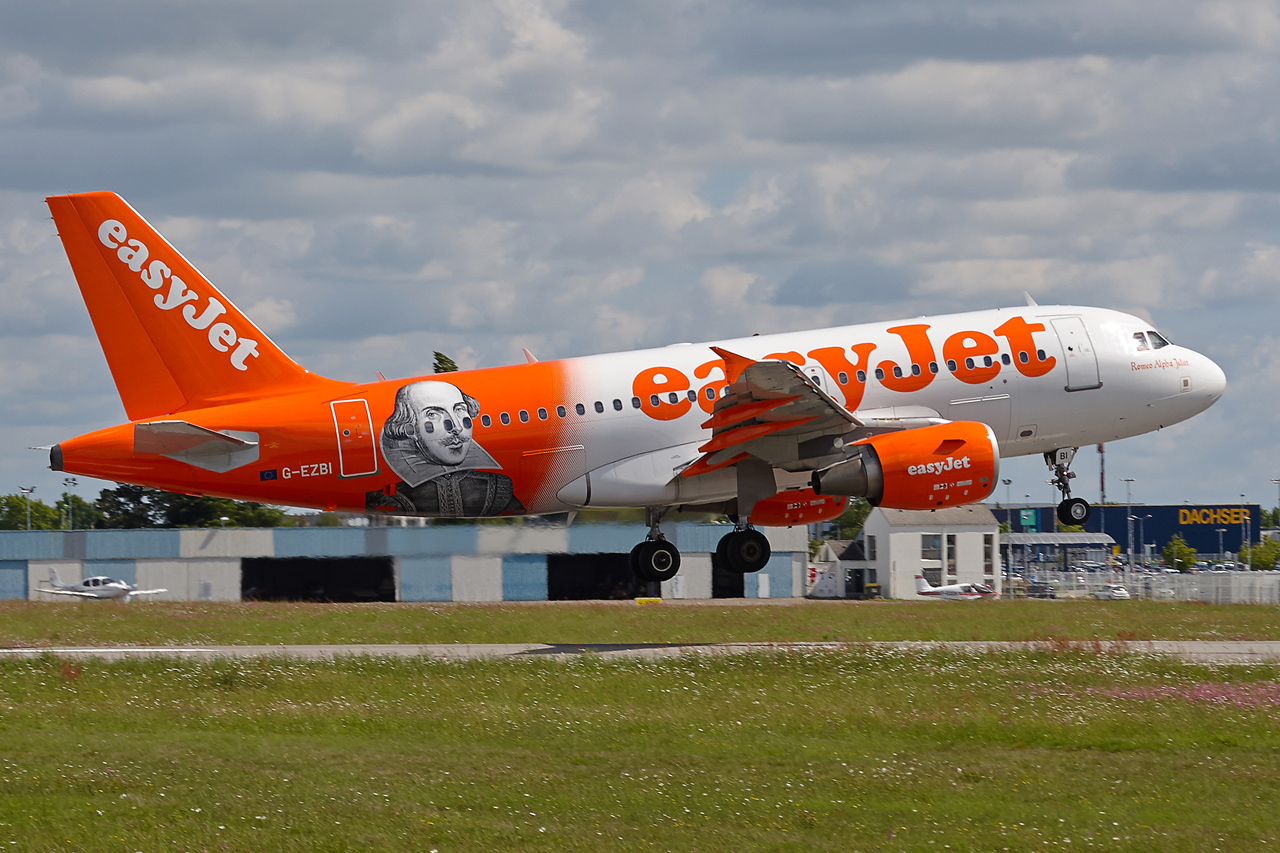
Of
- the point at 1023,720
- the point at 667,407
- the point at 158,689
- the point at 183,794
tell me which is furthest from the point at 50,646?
the point at 1023,720

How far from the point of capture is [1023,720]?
28.8 metres

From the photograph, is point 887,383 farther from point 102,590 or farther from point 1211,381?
point 102,590

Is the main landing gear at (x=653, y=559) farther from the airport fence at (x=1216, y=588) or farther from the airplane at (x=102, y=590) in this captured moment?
the airplane at (x=102, y=590)

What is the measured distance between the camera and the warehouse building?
65.6 meters

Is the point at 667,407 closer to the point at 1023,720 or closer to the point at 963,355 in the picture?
the point at 963,355

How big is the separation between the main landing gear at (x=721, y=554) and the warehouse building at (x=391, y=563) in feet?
57.4

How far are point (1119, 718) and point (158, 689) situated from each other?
21.7 meters

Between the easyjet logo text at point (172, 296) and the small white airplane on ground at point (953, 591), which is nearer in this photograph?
the easyjet logo text at point (172, 296)

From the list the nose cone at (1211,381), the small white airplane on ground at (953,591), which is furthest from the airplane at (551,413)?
the small white airplane on ground at (953,591)

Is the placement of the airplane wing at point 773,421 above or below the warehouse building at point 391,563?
above

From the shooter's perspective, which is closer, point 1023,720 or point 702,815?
point 702,815

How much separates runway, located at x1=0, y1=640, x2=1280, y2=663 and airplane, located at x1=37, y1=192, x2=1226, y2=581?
4.53 metres

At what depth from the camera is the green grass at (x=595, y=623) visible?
4894cm

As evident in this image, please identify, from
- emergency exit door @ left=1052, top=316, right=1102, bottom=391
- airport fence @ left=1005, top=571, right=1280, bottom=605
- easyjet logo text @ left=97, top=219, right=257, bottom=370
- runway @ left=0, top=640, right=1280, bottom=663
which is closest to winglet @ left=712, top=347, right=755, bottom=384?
runway @ left=0, top=640, right=1280, bottom=663
